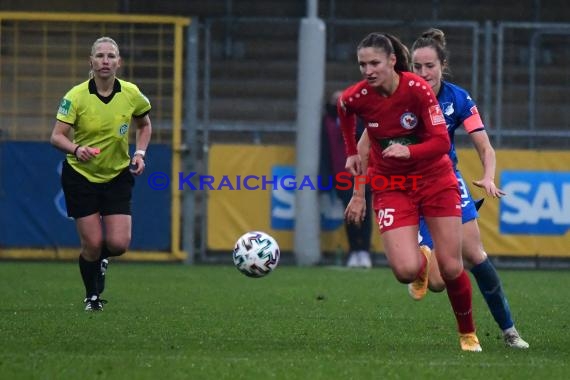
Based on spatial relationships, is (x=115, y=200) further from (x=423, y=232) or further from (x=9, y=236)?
(x=9, y=236)

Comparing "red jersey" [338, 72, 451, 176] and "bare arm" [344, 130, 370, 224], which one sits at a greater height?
"red jersey" [338, 72, 451, 176]

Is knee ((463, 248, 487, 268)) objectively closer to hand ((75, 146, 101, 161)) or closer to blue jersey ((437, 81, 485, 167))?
blue jersey ((437, 81, 485, 167))

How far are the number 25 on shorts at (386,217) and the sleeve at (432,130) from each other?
15.1 inches

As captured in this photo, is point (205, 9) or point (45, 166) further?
point (205, 9)

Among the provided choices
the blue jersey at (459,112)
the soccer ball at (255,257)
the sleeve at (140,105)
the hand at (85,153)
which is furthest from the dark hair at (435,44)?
the sleeve at (140,105)

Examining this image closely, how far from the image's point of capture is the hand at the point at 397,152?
285 inches

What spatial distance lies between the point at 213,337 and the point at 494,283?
5.71 ft

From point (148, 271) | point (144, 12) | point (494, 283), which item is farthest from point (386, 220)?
point (144, 12)

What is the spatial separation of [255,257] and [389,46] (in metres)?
2.69

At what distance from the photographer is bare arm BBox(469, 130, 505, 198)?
757 centimetres

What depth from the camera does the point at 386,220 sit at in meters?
7.61

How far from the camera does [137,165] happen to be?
33.4 ft

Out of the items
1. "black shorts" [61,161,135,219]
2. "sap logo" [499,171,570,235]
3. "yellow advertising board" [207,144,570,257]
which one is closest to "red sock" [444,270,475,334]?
"black shorts" [61,161,135,219]

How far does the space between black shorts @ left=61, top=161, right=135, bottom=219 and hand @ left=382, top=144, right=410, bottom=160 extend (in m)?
3.43
